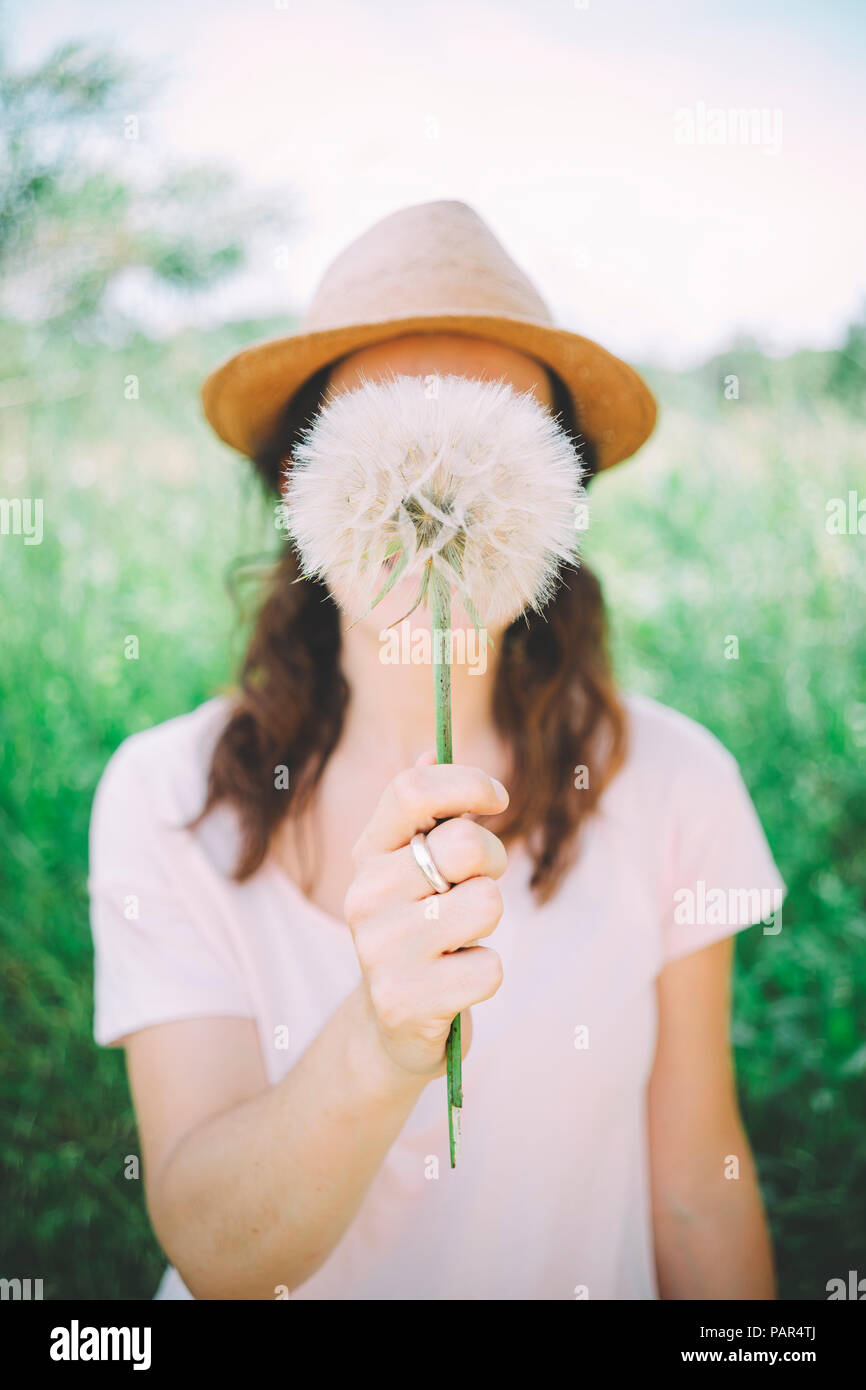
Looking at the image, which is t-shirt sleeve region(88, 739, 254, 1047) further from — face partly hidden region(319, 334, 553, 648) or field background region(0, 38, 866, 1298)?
field background region(0, 38, 866, 1298)

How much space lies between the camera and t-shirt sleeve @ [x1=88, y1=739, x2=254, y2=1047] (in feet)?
4.43

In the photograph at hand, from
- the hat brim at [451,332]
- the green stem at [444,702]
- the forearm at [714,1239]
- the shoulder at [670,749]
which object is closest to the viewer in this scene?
the green stem at [444,702]

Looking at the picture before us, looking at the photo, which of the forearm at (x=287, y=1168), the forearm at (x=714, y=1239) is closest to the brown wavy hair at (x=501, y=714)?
the forearm at (x=287, y=1168)

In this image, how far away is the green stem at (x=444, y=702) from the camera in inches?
29.4

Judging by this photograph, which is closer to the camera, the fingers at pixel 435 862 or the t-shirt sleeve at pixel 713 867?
the fingers at pixel 435 862

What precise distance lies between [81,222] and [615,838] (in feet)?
7.63

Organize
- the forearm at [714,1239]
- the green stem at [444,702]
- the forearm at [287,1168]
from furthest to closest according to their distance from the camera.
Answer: the forearm at [714,1239] < the forearm at [287,1168] < the green stem at [444,702]

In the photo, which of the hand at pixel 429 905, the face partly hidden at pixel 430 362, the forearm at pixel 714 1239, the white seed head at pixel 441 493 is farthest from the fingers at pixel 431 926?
the forearm at pixel 714 1239

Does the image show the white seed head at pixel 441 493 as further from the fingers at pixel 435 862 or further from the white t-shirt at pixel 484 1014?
the white t-shirt at pixel 484 1014

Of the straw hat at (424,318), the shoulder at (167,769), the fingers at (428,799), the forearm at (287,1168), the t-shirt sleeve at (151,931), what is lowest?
the forearm at (287,1168)

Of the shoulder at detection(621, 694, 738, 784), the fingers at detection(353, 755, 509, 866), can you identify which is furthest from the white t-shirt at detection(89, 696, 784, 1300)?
the fingers at detection(353, 755, 509, 866)

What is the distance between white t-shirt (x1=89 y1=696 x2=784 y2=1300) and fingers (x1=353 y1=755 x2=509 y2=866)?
63 cm

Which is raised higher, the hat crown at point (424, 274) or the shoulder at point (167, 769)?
the hat crown at point (424, 274)

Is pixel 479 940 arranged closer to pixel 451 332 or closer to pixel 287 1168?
pixel 287 1168
